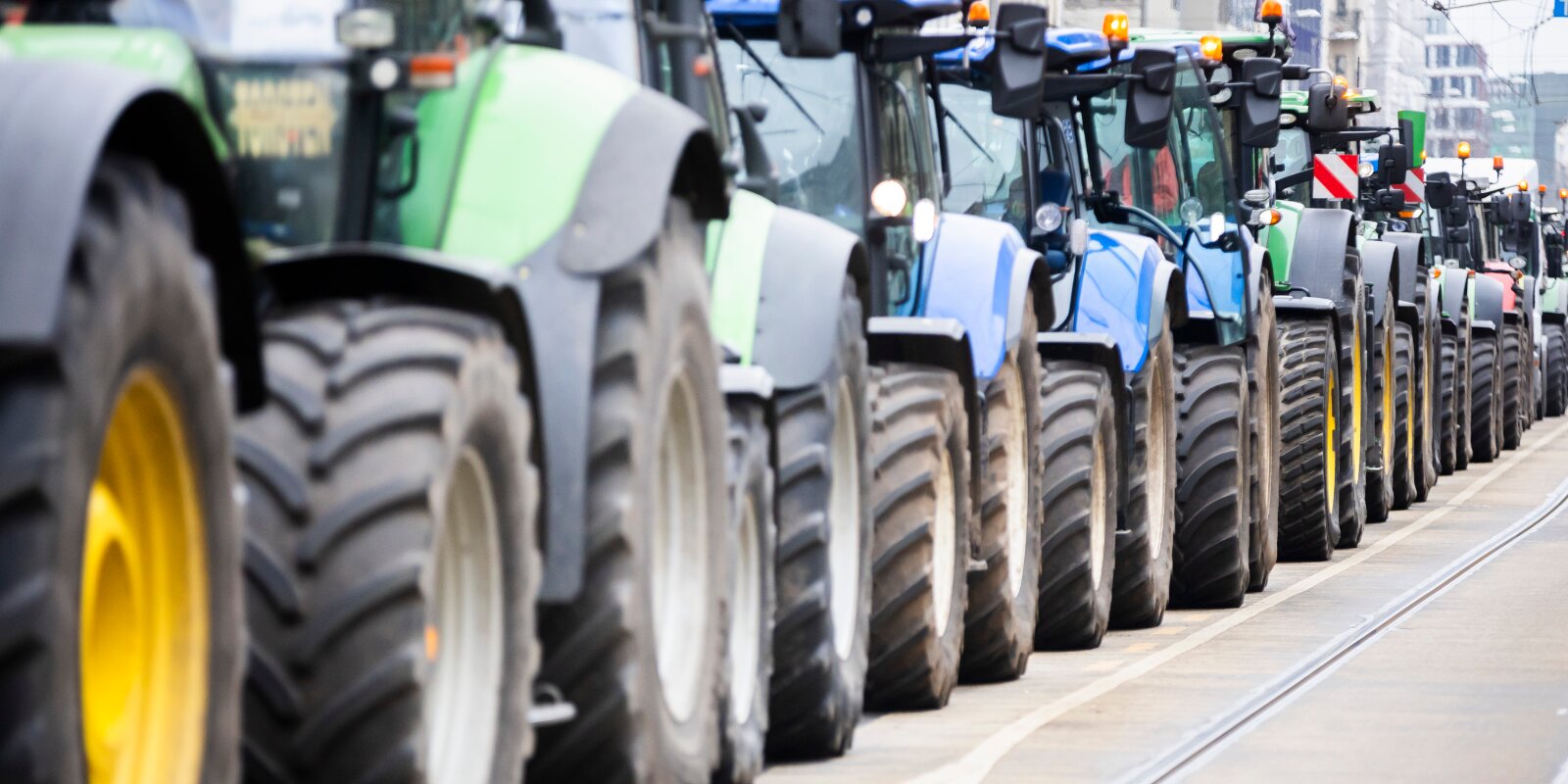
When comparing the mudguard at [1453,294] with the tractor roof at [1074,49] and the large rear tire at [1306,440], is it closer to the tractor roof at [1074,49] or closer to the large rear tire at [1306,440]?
the large rear tire at [1306,440]

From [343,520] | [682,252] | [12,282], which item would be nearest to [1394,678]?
[682,252]

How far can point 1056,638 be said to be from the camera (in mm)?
11359

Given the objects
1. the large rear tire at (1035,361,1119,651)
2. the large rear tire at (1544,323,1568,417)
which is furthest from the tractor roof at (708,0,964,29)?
the large rear tire at (1544,323,1568,417)

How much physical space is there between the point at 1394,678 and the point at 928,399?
7.14ft

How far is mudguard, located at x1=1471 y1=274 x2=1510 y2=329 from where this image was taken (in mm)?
27703

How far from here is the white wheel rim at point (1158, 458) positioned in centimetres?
1254

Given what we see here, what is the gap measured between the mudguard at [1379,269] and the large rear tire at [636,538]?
1268 centimetres

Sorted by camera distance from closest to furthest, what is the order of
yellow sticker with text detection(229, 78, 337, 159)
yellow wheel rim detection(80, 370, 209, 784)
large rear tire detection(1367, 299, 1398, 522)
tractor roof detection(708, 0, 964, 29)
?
yellow wheel rim detection(80, 370, 209, 784), yellow sticker with text detection(229, 78, 337, 159), tractor roof detection(708, 0, 964, 29), large rear tire detection(1367, 299, 1398, 522)

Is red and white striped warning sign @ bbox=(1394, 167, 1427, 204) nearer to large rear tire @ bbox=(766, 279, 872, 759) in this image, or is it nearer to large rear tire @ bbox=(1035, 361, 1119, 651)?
large rear tire @ bbox=(1035, 361, 1119, 651)

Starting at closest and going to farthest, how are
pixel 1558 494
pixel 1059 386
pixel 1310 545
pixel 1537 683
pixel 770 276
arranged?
pixel 770 276
pixel 1537 683
pixel 1059 386
pixel 1310 545
pixel 1558 494

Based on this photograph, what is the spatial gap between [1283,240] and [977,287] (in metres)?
7.50

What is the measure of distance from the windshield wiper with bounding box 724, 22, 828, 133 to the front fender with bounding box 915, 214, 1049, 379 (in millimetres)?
823

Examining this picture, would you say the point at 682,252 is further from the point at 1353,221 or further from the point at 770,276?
the point at 1353,221

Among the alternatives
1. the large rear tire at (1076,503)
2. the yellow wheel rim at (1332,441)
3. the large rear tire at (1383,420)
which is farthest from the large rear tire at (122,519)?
the large rear tire at (1383,420)
